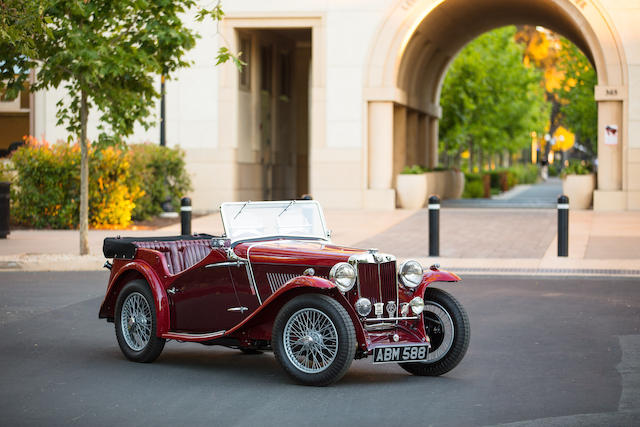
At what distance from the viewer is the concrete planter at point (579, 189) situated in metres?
29.4

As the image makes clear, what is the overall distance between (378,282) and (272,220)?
1.43 m

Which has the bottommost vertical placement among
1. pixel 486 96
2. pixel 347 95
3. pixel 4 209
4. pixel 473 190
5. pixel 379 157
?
pixel 4 209

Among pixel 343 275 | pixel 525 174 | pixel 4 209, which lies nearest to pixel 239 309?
pixel 343 275

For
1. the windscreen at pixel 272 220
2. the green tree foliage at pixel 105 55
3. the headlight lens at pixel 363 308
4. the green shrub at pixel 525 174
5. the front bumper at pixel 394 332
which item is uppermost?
the green tree foliage at pixel 105 55

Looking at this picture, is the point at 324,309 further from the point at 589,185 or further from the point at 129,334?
the point at 589,185

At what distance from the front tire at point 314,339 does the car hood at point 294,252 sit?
363mm

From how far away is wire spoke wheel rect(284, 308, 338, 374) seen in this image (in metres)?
7.65

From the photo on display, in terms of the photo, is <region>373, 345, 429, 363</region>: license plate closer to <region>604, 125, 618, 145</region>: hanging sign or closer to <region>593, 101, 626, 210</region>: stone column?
<region>593, 101, 626, 210</region>: stone column

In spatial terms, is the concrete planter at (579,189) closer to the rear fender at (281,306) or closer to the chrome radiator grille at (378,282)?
the chrome radiator grille at (378,282)

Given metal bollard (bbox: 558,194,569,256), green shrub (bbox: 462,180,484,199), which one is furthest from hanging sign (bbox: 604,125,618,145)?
green shrub (bbox: 462,180,484,199)

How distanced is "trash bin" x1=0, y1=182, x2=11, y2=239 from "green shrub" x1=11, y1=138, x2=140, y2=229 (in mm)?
2238

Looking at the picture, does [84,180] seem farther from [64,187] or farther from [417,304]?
[417,304]

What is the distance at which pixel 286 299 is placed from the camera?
7945 mm

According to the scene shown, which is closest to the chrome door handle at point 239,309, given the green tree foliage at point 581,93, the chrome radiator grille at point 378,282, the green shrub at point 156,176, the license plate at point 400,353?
the chrome radiator grille at point 378,282
